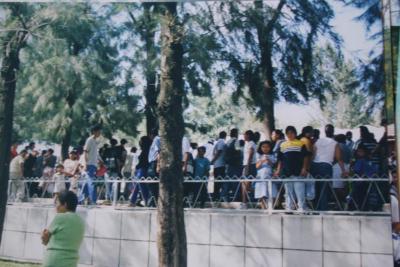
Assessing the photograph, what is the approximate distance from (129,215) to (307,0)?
334 centimetres

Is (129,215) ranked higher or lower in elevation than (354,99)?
lower

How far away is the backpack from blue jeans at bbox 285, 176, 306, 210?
978 millimetres

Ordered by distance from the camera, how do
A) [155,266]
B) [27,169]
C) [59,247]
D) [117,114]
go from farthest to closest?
[27,169]
[117,114]
[155,266]
[59,247]

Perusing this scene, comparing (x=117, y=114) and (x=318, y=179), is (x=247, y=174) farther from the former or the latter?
(x=117, y=114)

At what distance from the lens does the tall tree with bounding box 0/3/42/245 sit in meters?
5.64

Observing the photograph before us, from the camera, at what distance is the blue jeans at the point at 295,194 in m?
5.24

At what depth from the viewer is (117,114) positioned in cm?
650

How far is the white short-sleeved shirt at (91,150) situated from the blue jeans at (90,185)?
0.21 feet

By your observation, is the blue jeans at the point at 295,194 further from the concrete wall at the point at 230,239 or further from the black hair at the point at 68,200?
the black hair at the point at 68,200

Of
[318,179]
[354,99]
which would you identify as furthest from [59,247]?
[354,99]

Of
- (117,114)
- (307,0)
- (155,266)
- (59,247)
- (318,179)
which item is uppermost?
(307,0)

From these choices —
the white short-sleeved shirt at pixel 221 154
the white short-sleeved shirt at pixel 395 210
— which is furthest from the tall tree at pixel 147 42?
the white short-sleeved shirt at pixel 395 210

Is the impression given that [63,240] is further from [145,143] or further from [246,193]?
[145,143]

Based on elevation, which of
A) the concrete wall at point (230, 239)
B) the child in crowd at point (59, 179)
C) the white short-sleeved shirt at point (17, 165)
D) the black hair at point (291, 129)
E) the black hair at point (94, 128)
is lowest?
the concrete wall at point (230, 239)
